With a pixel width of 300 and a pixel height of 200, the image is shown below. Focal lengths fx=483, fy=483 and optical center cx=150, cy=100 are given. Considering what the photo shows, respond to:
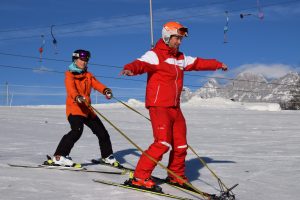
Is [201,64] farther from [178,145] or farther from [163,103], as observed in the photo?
[178,145]

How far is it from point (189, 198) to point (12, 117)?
1237 cm

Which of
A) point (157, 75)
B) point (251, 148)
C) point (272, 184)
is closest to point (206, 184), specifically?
point (272, 184)

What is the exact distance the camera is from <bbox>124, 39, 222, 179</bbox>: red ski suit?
544 centimetres

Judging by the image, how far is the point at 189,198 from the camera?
203 inches

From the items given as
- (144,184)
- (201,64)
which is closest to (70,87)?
(201,64)

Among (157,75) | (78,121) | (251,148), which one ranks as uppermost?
(157,75)

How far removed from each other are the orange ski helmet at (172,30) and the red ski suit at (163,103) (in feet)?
0.28

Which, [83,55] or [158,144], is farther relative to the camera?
[83,55]

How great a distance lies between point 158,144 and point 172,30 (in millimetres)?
1386

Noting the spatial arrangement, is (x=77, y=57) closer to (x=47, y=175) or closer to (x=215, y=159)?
(x=47, y=175)

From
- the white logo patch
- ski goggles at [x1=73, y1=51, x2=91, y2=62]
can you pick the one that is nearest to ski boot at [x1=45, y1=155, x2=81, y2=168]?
ski goggles at [x1=73, y1=51, x2=91, y2=62]

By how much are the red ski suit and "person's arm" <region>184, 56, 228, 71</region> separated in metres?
0.16

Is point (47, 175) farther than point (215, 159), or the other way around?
point (215, 159)

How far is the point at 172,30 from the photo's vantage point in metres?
5.77
